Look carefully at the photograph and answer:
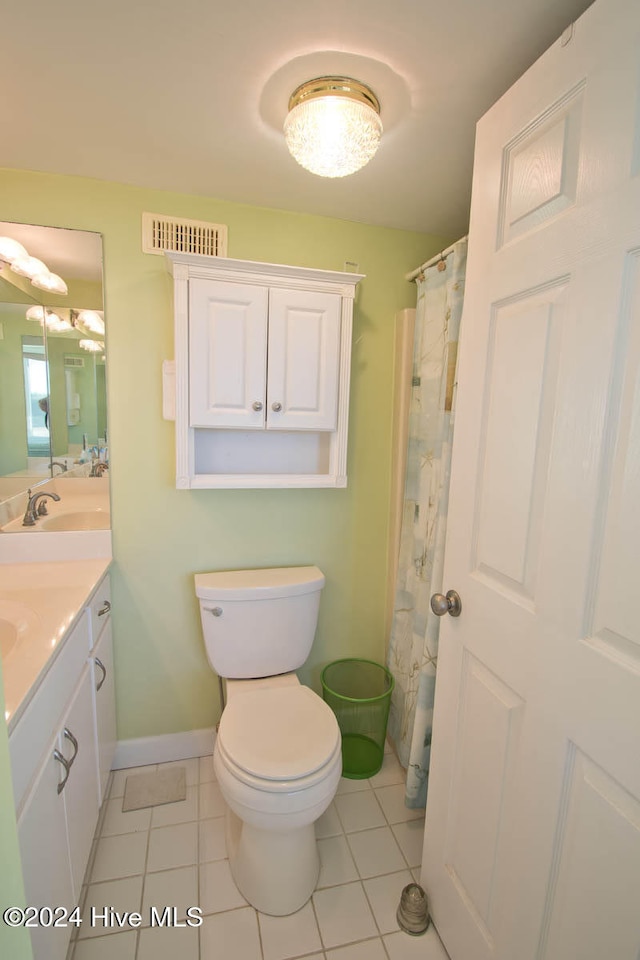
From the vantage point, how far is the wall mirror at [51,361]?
1.42 metres

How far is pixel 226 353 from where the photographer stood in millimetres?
1461

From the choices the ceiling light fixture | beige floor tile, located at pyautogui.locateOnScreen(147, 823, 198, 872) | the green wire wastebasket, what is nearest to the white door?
the ceiling light fixture

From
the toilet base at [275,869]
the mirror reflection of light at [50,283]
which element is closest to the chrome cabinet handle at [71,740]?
the toilet base at [275,869]

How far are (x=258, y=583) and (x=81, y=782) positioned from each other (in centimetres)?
74

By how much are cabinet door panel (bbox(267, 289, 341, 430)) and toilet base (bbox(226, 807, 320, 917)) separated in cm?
125

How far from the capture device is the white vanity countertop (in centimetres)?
84

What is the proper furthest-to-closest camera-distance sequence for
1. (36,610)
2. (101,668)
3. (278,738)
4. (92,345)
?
(92,345) → (101,668) → (278,738) → (36,610)

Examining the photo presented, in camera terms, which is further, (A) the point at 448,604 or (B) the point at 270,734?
(B) the point at 270,734

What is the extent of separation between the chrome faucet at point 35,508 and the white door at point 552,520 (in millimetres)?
1398

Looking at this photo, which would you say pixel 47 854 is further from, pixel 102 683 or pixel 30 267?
pixel 30 267

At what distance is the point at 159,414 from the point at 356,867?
166 centimetres

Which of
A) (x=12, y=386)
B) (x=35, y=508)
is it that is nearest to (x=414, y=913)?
(x=35, y=508)

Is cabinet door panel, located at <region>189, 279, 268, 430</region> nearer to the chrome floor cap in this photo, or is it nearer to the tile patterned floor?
the tile patterned floor

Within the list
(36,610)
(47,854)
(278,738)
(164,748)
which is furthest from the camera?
(164,748)
